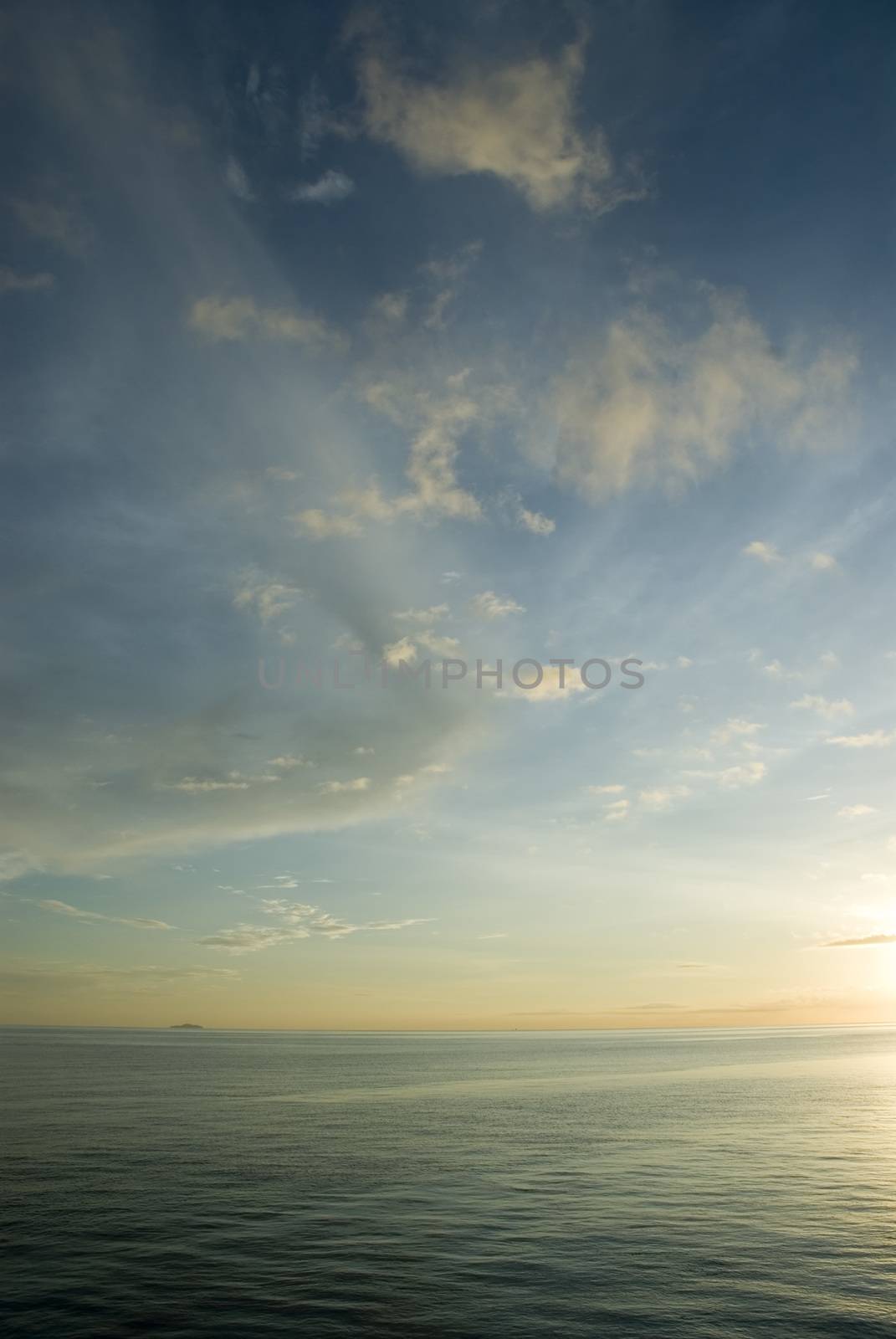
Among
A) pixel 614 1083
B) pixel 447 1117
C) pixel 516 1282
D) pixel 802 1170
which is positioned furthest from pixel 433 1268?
pixel 614 1083

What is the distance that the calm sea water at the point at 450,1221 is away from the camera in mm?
26594

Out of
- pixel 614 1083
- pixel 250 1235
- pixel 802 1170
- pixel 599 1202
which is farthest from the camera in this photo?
pixel 614 1083

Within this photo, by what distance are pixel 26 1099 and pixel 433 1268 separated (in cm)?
7624

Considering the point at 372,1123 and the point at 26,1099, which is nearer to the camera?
the point at 372,1123

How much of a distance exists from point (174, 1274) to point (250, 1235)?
6113mm

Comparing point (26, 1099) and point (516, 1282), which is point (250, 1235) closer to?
point (516, 1282)

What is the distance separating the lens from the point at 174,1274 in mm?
30406

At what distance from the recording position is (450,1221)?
3847 centimetres

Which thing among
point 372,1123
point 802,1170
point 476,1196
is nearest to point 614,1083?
point 372,1123

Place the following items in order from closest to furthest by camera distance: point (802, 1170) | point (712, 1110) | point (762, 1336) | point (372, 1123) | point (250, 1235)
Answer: point (762, 1336) < point (250, 1235) < point (802, 1170) < point (372, 1123) < point (712, 1110)

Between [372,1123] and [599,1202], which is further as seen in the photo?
[372,1123]

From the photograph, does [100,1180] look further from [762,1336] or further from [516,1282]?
[762,1336]

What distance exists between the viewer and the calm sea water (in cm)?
2659

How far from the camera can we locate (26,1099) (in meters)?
88.6
